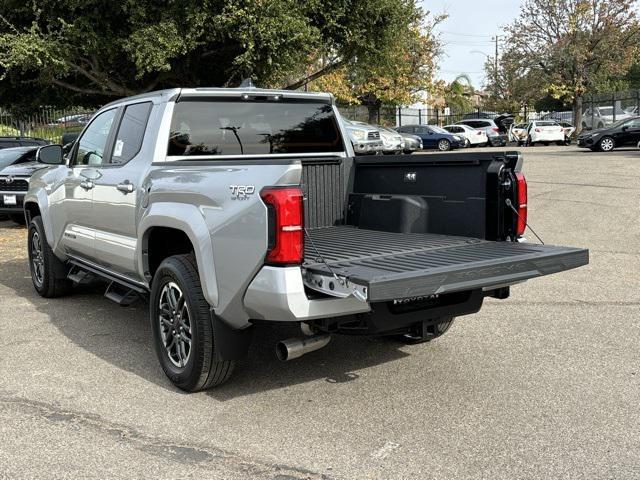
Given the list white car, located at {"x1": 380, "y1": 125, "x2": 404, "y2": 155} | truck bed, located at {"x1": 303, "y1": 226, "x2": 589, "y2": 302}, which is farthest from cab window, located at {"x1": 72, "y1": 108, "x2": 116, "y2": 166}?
white car, located at {"x1": 380, "y1": 125, "x2": 404, "y2": 155}

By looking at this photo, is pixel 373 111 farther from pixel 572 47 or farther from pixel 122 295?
pixel 122 295

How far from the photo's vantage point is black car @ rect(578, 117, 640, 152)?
25.2 metres

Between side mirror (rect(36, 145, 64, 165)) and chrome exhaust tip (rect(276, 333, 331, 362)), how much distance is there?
3732 mm

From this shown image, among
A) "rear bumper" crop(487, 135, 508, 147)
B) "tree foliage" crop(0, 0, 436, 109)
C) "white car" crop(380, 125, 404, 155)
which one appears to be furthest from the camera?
"rear bumper" crop(487, 135, 508, 147)

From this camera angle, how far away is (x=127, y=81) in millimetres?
19234

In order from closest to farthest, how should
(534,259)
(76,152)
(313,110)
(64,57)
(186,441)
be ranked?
(186,441) → (534,259) → (313,110) → (76,152) → (64,57)

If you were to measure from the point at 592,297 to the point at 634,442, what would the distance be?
3.46 metres

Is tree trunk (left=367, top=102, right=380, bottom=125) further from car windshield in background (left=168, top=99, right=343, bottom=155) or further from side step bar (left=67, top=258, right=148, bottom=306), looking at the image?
car windshield in background (left=168, top=99, right=343, bottom=155)

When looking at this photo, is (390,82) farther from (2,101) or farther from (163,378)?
(163,378)

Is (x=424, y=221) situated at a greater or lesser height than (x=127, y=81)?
lesser

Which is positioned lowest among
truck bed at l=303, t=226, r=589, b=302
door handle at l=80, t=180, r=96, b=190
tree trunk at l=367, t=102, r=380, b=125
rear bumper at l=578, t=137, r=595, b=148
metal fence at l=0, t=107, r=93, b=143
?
truck bed at l=303, t=226, r=589, b=302

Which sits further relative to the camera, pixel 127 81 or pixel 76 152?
pixel 127 81

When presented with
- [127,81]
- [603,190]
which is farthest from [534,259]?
[127,81]

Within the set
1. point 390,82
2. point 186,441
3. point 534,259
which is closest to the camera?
point 186,441
